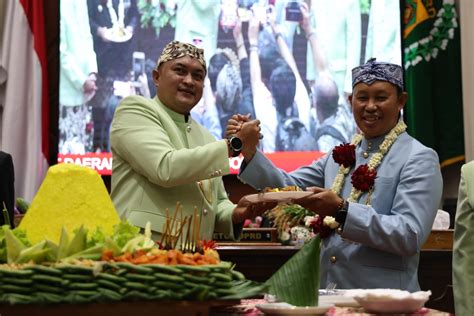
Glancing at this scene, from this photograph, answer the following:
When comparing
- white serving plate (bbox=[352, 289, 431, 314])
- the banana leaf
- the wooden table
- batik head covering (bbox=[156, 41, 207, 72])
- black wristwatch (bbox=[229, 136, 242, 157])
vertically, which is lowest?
the wooden table

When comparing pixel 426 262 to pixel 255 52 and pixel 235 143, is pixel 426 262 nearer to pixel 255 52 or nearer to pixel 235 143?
pixel 235 143

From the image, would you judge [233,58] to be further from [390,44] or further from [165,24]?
[390,44]

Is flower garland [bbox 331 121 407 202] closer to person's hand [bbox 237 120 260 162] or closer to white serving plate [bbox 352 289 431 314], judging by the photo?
person's hand [bbox 237 120 260 162]

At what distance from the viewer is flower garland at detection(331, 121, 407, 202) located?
8.59 ft

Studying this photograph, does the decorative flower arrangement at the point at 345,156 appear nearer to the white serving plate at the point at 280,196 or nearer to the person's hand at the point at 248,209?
the person's hand at the point at 248,209

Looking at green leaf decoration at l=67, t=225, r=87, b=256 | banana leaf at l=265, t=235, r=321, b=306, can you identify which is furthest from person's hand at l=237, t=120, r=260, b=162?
green leaf decoration at l=67, t=225, r=87, b=256

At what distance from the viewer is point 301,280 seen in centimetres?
146

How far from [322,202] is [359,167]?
0.40 meters

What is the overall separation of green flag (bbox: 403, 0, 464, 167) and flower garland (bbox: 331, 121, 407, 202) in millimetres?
2752

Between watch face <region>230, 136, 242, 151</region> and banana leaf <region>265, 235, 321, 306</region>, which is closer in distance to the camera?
banana leaf <region>265, 235, 321, 306</region>

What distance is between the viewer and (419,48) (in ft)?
18.1

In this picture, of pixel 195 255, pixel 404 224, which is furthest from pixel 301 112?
pixel 195 255

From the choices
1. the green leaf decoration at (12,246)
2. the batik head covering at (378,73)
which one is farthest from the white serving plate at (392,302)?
the batik head covering at (378,73)

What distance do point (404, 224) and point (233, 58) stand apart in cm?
323
